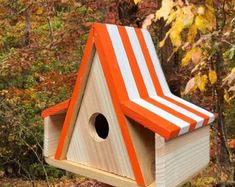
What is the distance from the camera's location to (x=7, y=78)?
646 cm

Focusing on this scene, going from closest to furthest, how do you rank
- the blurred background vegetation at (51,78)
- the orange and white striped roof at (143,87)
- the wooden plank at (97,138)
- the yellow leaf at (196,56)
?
the yellow leaf at (196,56) < the orange and white striped roof at (143,87) < the wooden plank at (97,138) < the blurred background vegetation at (51,78)

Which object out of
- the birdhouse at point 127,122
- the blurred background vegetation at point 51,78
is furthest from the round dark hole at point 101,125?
the blurred background vegetation at point 51,78

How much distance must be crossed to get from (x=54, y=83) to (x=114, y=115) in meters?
3.39

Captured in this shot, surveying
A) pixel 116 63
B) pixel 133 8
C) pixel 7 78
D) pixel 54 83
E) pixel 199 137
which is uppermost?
pixel 116 63

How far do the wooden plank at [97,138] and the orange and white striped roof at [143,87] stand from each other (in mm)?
84

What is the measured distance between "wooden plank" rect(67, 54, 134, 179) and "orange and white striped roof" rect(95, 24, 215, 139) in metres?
0.08

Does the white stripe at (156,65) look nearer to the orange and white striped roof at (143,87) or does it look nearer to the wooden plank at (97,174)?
the orange and white striped roof at (143,87)

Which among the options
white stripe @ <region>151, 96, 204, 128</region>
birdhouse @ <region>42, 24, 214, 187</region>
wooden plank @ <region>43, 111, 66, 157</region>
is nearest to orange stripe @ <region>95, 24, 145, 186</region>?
birdhouse @ <region>42, 24, 214, 187</region>

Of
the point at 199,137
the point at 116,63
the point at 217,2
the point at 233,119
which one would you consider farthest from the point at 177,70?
the point at 233,119

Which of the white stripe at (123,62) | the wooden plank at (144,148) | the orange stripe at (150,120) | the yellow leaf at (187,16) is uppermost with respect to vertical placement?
the yellow leaf at (187,16)

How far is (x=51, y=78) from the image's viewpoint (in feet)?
17.0

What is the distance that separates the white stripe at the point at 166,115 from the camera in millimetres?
1758

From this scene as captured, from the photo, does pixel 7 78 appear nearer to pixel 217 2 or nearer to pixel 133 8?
pixel 133 8

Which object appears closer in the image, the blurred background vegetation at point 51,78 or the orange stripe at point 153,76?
the orange stripe at point 153,76
